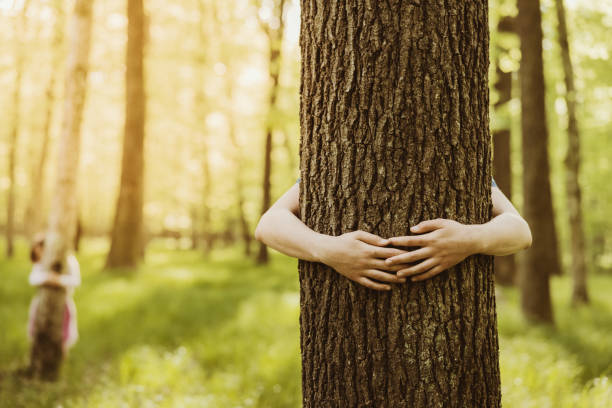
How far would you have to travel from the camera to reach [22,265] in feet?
51.1

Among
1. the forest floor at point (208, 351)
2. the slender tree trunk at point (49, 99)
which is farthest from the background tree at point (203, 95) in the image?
the forest floor at point (208, 351)

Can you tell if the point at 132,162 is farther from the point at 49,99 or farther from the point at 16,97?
the point at 16,97

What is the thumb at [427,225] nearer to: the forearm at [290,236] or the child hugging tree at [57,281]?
the forearm at [290,236]

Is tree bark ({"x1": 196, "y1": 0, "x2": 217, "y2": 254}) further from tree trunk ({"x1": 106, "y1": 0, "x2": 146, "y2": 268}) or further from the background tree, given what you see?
tree trunk ({"x1": 106, "y1": 0, "x2": 146, "y2": 268})

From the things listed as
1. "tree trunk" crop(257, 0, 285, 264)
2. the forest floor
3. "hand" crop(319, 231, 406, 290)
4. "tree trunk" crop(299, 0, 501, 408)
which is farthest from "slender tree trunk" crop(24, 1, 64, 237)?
"hand" crop(319, 231, 406, 290)

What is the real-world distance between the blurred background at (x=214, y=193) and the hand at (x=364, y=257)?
2.87 meters

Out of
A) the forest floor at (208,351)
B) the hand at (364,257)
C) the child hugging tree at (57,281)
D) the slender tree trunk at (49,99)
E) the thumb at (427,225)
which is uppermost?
the slender tree trunk at (49,99)

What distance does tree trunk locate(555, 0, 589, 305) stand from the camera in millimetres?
10820

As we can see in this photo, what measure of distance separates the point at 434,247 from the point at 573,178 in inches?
408

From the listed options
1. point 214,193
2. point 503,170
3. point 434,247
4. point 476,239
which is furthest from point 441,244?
point 214,193

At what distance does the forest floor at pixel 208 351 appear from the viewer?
470 cm

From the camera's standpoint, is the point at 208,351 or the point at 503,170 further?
the point at 503,170

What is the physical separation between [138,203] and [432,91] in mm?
12436

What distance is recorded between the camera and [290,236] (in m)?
2.13
